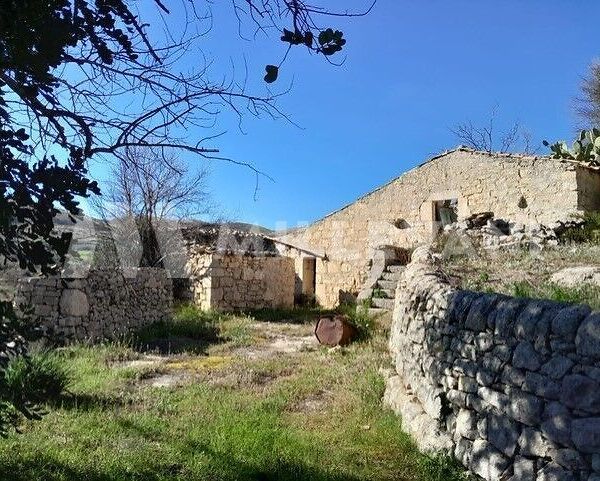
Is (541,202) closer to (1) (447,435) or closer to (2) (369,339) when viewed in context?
(2) (369,339)

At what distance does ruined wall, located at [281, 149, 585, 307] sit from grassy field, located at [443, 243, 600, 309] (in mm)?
5455

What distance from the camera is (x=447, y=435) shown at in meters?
4.75

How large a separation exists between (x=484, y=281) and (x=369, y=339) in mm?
3583

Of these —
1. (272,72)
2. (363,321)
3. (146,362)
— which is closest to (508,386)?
(272,72)

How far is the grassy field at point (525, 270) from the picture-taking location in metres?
5.07

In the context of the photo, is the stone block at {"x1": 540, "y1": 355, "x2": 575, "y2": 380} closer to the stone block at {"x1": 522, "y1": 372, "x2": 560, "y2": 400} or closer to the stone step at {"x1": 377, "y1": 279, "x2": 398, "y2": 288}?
the stone block at {"x1": 522, "y1": 372, "x2": 560, "y2": 400}

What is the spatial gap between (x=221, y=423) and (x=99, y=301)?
6682mm

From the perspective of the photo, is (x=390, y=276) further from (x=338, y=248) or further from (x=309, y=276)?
(x=309, y=276)

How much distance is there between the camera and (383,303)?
11.5 m

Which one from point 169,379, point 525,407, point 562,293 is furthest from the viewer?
point 169,379

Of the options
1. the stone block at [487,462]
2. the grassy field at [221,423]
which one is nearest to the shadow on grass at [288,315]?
the grassy field at [221,423]

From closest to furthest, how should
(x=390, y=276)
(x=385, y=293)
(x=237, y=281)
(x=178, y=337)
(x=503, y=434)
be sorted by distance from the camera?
(x=503, y=434), (x=178, y=337), (x=385, y=293), (x=390, y=276), (x=237, y=281)

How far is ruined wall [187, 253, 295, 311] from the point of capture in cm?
1559

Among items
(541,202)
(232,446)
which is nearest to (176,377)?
(232,446)
